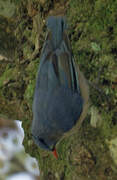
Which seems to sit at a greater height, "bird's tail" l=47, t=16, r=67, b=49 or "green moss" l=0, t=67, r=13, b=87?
"bird's tail" l=47, t=16, r=67, b=49

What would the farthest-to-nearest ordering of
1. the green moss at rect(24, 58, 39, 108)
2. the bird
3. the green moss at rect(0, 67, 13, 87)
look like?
the green moss at rect(0, 67, 13, 87)
the green moss at rect(24, 58, 39, 108)
the bird

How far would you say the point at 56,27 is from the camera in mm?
2832

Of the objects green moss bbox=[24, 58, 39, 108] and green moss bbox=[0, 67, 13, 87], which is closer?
green moss bbox=[24, 58, 39, 108]

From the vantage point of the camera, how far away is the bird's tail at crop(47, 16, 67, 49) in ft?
9.26

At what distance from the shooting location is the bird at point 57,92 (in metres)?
2.76

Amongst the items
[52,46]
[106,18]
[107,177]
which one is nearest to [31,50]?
[52,46]

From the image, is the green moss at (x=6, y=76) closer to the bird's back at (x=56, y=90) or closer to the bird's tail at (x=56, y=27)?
the bird's back at (x=56, y=90)

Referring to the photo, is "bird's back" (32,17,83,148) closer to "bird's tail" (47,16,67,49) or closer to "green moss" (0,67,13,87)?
"bird's tail" (47,16,67,49)

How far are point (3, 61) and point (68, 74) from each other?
4.38 ft

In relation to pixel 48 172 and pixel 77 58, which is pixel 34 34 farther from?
pixel 48 172

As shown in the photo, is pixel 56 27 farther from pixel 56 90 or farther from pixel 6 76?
pixel 6 76

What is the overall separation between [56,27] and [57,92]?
754mm

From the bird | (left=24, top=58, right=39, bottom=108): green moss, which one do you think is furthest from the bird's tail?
(left=24, top=58, right=39, bottom=108): green moss

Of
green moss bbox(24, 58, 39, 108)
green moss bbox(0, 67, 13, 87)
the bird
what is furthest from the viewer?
green moss bbox(0, 67, 13, 87)
